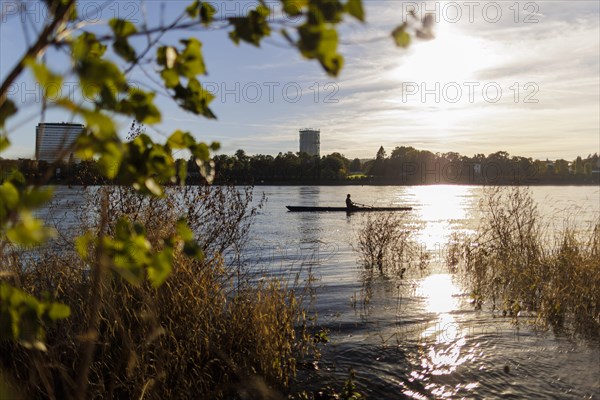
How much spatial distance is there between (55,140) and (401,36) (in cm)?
131

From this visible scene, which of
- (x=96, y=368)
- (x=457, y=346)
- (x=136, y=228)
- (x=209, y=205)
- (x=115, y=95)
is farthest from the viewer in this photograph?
(x=209, y=205)

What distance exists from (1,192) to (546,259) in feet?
41.4

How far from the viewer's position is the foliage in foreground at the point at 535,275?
32.3ft

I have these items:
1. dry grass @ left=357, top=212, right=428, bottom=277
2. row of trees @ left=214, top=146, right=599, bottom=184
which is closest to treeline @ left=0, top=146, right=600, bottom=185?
row of trees @ left=214, top=146, right=599, bottom=184

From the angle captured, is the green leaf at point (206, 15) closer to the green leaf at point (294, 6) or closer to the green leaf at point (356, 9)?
the green leaf at point (294, 6)

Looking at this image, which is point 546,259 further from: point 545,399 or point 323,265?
point 323,265

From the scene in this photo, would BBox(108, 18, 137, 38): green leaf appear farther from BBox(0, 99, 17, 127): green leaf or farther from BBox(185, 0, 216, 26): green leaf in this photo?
BBox(0, 99, 17, 127): green leaf

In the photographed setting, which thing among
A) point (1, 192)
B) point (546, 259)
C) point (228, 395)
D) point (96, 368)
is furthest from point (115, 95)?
point (546, 259)

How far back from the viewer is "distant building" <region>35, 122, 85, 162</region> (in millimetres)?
1623

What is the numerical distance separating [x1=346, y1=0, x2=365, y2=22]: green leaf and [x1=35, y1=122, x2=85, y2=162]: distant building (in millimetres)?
921

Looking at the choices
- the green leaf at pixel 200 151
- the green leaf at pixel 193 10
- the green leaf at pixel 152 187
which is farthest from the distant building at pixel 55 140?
the green leaf at pixel 193 10

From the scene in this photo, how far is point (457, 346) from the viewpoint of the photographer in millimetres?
8672

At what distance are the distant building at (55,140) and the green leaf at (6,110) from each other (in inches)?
6.0

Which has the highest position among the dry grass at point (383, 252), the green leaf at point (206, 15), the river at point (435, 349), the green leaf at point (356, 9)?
the green leaf at point (206, 15)
